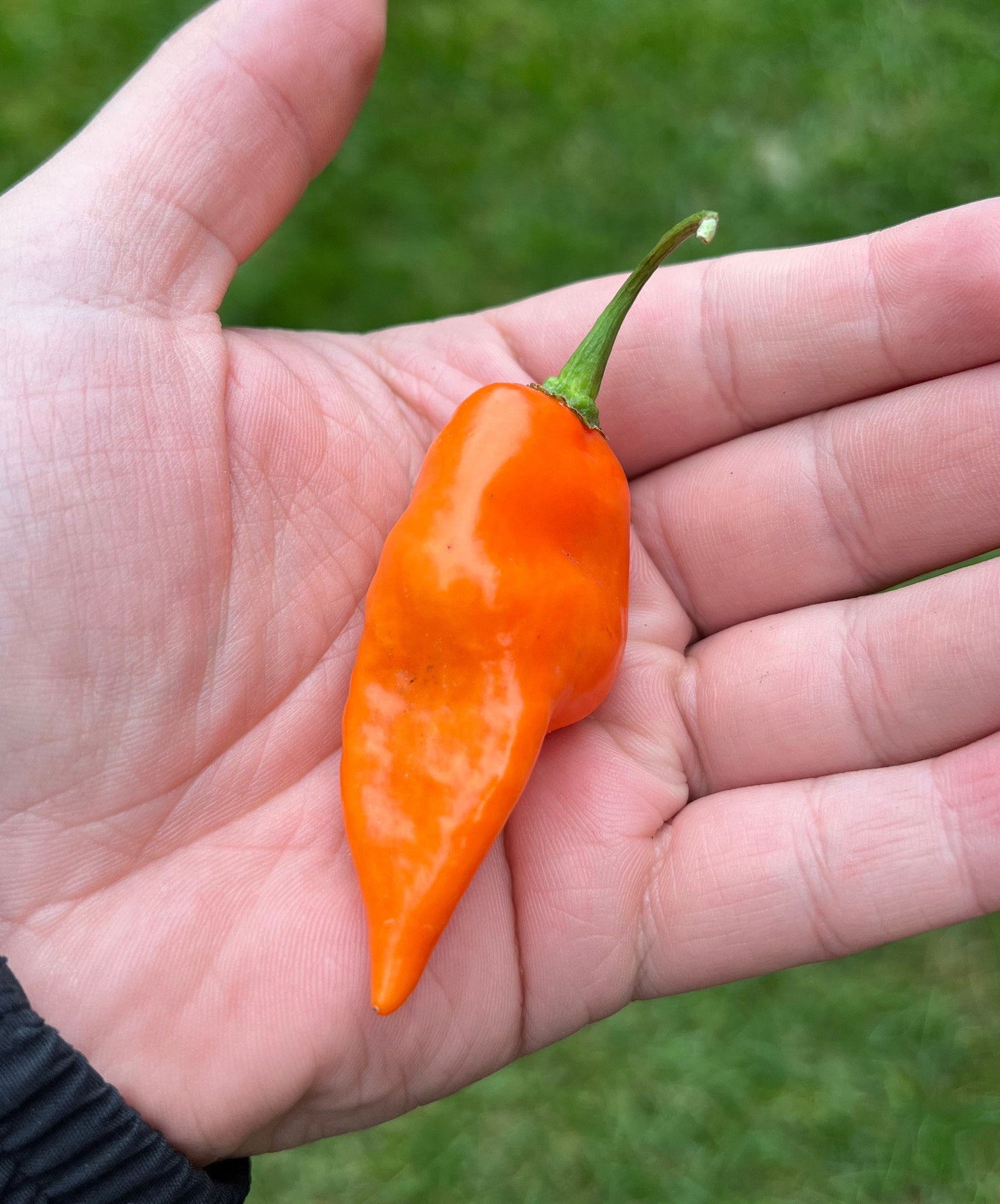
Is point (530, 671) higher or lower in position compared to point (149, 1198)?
higher

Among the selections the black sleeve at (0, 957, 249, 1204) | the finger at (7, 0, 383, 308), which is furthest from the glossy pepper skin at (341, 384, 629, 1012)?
the finger at (7, 0, 383, 308)

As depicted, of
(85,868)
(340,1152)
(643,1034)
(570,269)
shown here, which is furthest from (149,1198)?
(570,269)

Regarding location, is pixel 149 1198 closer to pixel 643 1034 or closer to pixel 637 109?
pixel 643 1034

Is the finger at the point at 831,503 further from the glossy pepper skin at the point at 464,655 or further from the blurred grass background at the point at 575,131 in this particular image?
the blurred grass background at the point at 575,131

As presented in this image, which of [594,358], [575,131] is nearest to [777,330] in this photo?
[594,358]

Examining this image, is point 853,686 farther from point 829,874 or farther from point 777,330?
point 777,330

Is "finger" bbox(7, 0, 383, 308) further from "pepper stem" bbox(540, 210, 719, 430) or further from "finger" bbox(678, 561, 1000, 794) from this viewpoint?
"finger" bbox(678, 561, 1000, 794)

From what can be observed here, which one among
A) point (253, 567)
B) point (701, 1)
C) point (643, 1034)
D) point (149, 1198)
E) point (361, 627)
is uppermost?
point (701, 1)
